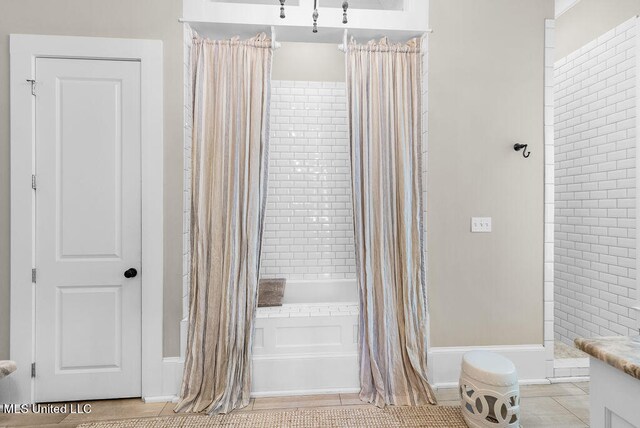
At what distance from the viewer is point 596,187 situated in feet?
9.41

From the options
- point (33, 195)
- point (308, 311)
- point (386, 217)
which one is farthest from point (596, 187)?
point (33, 195)

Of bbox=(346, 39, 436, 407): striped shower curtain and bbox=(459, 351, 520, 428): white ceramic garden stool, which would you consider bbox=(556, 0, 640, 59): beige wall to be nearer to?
bbox=(346, 39, 436, 407): striped shower curtain

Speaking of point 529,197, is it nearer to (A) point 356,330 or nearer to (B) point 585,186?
(B) point 585,186

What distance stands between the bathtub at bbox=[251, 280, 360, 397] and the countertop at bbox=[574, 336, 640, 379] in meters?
1.59

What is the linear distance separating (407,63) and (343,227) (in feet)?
5.25

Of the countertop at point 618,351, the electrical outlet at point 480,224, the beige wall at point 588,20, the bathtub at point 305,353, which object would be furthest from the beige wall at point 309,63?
the countertop at point 618,351

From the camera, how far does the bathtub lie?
2.38 metres

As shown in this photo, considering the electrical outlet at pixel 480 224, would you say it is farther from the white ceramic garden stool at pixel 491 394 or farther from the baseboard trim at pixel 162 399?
the baseboard trim at pixel 162 399

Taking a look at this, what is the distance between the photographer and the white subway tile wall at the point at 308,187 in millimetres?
3334

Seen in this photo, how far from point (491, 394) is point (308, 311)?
1259 mm

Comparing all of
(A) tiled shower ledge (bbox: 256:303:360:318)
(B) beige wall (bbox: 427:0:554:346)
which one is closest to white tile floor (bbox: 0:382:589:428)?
(B) beige wall (bbox: 427:0:554:346)

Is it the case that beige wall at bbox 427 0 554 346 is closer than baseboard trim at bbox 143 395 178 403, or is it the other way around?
baseboard trim at bbox 143 395 178 403

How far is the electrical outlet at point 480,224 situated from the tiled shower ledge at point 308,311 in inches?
41.9

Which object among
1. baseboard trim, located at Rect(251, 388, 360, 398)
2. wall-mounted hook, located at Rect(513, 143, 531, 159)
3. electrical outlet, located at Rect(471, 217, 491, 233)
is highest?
wall-mounted hook, located at Rect(513, 143, 531, 159)
